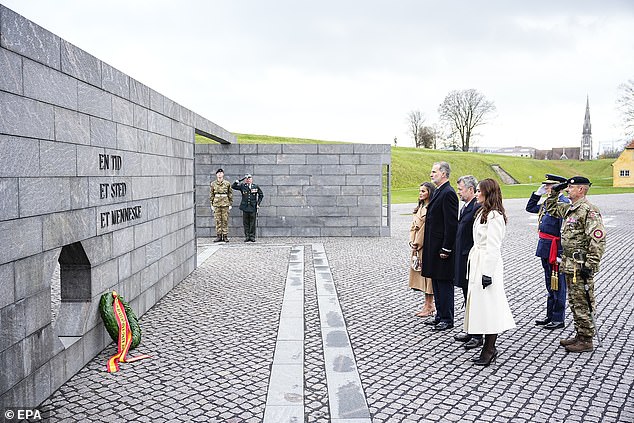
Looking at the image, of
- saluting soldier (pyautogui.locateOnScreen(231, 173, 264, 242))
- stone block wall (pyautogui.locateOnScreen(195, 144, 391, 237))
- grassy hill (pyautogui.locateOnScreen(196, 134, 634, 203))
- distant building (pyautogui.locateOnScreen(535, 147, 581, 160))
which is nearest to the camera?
saluting soldier (pyautogui.locateOnScreen(231, 173, 264, 242))

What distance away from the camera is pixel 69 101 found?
18.3ft

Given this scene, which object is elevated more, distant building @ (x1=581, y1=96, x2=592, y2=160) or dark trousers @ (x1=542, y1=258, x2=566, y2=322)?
distant building @ (x1=581, y1=96, x2=592, y2=160)

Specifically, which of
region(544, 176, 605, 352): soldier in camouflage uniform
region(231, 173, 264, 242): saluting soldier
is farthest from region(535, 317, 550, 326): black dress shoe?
region(231, 173, 264, 242): saluting soldier

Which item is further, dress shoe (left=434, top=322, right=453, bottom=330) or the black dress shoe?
the black dress shoe

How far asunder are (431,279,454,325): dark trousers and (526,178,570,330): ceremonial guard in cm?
120

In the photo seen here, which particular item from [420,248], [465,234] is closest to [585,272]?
[465,234]

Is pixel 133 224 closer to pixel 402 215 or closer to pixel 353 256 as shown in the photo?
pixel 353 256

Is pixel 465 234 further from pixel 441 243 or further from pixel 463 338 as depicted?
pixel 463 338

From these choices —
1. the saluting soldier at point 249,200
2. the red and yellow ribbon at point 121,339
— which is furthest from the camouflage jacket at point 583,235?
the saluting soldier at point 249,200

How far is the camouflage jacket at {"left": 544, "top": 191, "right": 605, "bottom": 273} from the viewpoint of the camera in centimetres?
607

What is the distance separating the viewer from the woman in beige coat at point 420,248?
24.8ft

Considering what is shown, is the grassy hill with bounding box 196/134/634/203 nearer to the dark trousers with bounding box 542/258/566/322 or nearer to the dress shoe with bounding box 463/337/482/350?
the dark trousers with bounding box 542/258/566/322

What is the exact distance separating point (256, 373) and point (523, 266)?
826 cm

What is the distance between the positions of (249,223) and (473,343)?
1060cm
